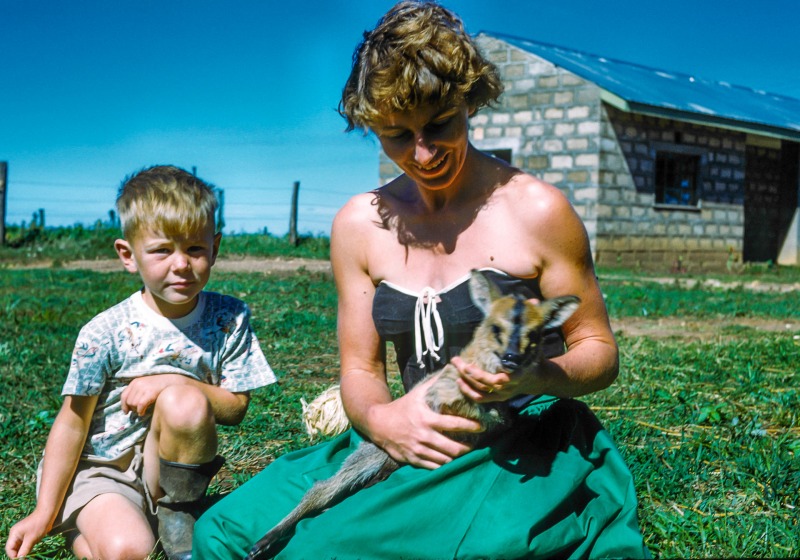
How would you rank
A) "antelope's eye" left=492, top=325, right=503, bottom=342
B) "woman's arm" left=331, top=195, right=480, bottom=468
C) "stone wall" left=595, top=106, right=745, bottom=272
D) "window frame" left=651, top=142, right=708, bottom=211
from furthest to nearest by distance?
1. "window frame" left=651, top=142, right=708, bottom=211
2. "stone wall" left=595, top=106, right=745, bottom=272
3. "woman's arm" left=331, top=195, right=480, bottom=468
4. "antelope's eye" left=492, top=325, right=503, bottom=342

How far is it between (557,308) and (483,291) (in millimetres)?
222

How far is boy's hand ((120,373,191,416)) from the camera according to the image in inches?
101

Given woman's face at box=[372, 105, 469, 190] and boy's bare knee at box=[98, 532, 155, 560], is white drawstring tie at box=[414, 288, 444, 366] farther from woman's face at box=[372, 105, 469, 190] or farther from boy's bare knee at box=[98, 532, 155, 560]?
boy's bare knee at box=[98, 532, 155, 560]

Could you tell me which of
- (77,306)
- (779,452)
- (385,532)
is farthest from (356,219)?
(77,306)

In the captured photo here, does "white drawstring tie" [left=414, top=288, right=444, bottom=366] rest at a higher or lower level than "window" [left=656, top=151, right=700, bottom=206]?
lower

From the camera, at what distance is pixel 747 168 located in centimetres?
1916

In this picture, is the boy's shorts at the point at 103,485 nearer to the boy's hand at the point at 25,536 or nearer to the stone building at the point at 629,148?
the boy's hand at the point at 25,536

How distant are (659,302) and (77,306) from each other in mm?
6445

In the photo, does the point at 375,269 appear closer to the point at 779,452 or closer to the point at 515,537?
the point at 515,537

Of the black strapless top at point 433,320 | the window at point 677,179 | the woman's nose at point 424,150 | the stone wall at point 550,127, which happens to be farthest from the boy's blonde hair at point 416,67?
the window at point 677,179

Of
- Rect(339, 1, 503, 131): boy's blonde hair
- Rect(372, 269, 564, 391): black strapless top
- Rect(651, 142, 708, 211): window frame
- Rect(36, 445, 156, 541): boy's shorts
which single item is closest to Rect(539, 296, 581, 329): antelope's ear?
Rect(372, 269, 564, 391): black strapless top

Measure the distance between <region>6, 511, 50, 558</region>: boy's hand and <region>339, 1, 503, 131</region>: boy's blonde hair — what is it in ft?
5.50

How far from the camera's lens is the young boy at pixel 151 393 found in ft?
8.38

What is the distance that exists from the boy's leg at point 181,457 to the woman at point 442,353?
0.18 meters
